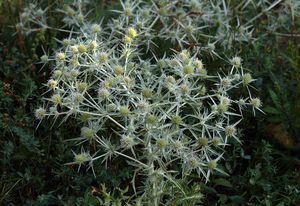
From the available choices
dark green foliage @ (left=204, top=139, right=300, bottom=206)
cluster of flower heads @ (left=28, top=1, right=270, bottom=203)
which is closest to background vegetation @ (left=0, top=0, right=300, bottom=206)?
dark green foliage @ (left=204, top=139, right=300, bottom=206)

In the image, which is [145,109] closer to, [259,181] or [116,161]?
[116,161]

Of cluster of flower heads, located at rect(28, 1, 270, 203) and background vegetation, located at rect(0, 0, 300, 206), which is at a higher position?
cluster of flower heads, located at rect(28, 1, 270, 203)

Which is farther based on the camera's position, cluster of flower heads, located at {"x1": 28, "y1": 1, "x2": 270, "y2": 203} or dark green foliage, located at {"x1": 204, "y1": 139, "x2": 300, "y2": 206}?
dark green foliage, located at {"x1": 204, "y1": 139, "x2": 300, "y2": 206}

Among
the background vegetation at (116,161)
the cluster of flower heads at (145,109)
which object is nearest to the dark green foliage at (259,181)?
the background vegetation at (116,161)

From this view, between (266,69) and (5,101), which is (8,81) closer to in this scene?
(5,101)

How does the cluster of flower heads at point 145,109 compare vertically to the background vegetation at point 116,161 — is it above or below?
above

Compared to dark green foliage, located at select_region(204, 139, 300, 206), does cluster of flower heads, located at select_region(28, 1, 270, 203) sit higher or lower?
higher

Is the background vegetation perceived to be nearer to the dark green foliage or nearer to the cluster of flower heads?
the dark green foliage

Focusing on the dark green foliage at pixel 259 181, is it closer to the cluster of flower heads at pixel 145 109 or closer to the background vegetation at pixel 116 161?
the background vegetation at pixel 116 161
